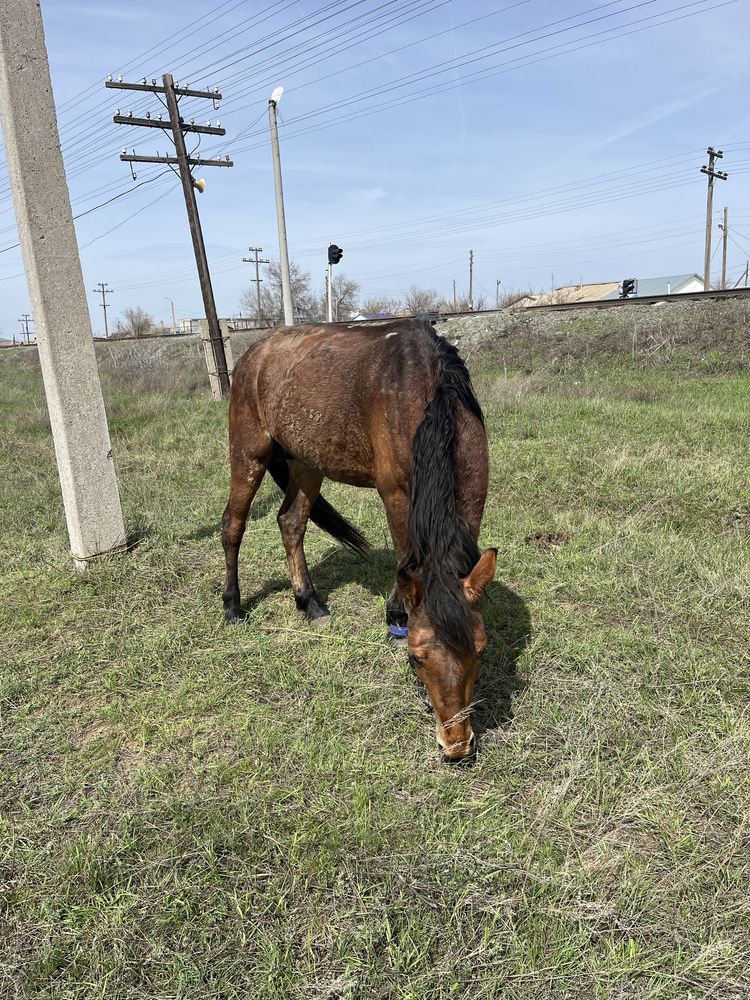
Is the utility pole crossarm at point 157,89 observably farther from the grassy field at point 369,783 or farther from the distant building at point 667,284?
the distant building at point 667,284

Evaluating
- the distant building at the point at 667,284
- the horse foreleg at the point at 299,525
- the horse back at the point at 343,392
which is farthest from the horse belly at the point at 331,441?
the distant building at the point at 667,284

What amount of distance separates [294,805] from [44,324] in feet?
13.6

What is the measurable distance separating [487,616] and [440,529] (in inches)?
63.3

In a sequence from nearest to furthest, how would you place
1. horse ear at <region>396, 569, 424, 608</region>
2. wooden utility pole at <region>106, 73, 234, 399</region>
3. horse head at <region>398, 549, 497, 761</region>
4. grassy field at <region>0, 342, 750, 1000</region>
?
1. grassy field at <region>0, 342, 750, 1000</region>
2. horse head at <region>398, 549, 497, 761</region>
3. horse ear at <region>396, 569, 424, 608</region>
4. wooden utility pole at <region>106, 73, 234, 399</region>

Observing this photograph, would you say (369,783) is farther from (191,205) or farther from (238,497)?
(191,205)

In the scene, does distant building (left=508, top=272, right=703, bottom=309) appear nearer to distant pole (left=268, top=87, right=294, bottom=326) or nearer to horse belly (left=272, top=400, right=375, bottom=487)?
distant pole (left=268, top=87, right=294, bottom=326)

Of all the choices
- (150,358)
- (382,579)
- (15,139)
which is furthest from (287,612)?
(150,358)

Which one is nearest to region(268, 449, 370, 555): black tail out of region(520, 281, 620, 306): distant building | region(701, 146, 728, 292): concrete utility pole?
region(701, 146, 728, 292): concrete utility pole

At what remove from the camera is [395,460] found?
3.27m

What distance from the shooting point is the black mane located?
98.0 inches

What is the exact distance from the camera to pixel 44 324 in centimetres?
488

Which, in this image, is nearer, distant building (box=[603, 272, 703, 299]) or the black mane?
the black mane

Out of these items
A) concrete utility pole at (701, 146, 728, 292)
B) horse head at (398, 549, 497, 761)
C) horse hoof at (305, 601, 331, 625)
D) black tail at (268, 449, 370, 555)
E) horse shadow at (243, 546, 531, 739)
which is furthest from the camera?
concrete utility pole at (701, 146, 728, 292)

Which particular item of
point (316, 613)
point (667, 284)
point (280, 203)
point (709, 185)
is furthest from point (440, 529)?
point (667, 284)
